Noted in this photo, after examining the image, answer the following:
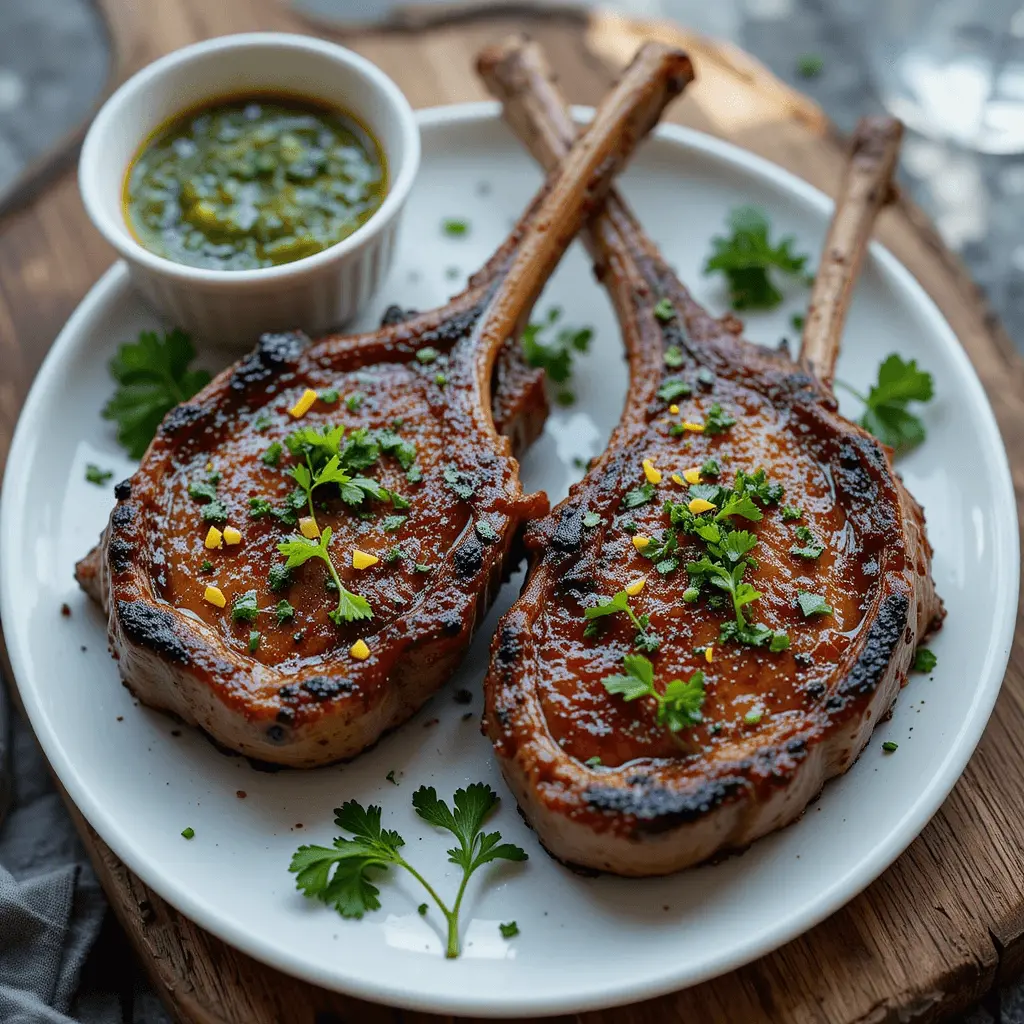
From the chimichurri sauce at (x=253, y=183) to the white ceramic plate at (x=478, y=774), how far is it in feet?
1.29

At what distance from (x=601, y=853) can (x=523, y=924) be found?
12.8 inches

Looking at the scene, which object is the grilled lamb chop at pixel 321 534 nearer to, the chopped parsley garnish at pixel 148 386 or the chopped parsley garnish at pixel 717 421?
the chopped parsley garnish at pixel 148 386

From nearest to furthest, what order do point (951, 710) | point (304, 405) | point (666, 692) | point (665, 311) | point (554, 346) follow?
point (666, 692)
point (951, 710)
point (304, 405)
point (665, 311)
point (554, 346)

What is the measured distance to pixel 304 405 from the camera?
154 inches

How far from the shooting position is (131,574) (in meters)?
3.54

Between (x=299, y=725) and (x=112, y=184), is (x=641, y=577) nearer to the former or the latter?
(x=299, y=725)

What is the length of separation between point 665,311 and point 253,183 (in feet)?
5.23

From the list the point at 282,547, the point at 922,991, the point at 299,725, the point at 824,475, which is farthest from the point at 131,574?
the point at 922,991

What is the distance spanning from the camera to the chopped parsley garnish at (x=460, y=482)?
3666 mm

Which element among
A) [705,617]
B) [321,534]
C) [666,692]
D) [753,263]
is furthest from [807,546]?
[753,263]

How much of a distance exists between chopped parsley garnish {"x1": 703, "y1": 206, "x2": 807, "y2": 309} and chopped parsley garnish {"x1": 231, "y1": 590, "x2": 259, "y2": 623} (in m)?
2.28

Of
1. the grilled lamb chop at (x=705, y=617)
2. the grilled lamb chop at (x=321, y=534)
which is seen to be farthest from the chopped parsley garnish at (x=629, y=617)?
the grilled lamb chop at (x=321, y=534)

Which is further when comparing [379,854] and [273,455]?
[273,455]

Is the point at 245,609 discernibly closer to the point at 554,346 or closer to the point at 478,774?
the point at 478,774
